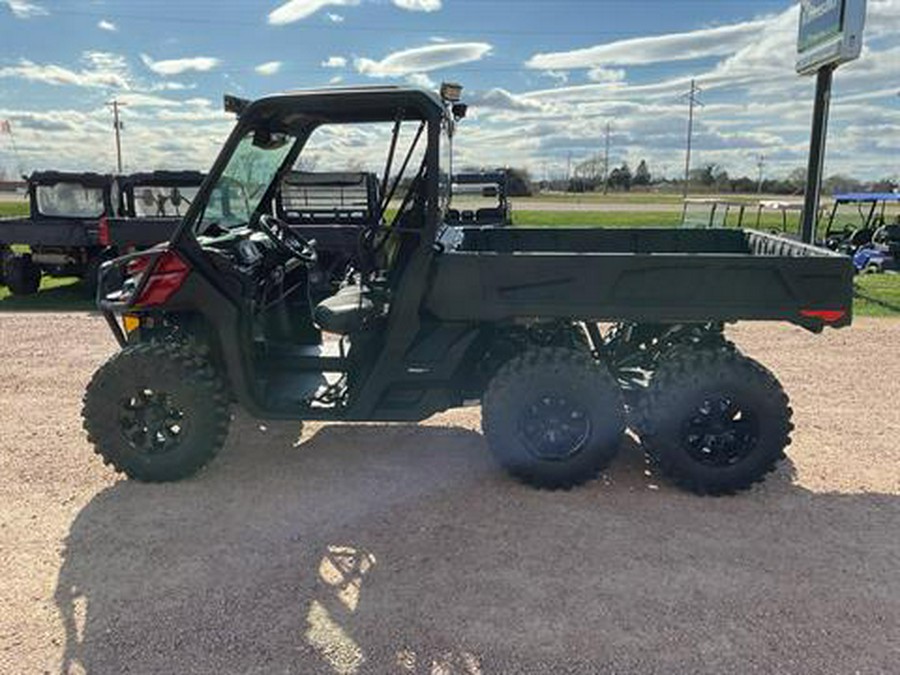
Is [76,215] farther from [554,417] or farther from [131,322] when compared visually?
[554,417]

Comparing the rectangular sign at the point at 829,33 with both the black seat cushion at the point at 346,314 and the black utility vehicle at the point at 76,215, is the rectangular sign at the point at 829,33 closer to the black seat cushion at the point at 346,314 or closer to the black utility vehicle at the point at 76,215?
the black utility vehicle at the point at 76,215

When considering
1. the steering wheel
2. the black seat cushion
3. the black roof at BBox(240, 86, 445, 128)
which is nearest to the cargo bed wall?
the black seat cushion

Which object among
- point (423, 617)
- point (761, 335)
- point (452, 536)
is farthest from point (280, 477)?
point (761, 335)

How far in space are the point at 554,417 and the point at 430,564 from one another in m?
1.08

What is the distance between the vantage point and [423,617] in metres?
2.90

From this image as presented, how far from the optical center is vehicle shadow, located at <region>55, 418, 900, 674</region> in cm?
270

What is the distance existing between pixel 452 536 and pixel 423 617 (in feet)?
2.12

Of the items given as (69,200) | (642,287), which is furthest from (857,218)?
(69,200)

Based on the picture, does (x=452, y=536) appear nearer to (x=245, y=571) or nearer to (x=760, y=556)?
(x=245, y=571)

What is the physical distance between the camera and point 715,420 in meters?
3.89

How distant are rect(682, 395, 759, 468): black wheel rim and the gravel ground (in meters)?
0.25

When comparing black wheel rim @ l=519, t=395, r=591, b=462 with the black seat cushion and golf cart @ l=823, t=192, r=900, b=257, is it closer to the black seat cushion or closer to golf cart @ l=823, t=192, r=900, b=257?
the black seat cushion

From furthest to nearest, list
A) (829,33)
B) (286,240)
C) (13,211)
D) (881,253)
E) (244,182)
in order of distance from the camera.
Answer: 1. (13,211)
2. (881,253)
3. (829,33)
4. (286,240)
5. (244,182)

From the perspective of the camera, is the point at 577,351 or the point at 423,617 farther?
the point at 577,351
